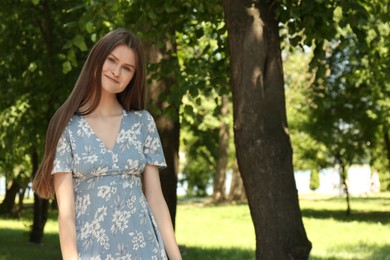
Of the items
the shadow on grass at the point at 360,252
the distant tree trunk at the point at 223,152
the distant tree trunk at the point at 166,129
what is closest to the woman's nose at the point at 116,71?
the distant tree trunk at the point at 166,129

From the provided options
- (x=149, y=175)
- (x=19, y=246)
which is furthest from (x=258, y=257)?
(x=19, y=246)

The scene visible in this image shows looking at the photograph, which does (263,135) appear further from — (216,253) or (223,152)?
(223,152)

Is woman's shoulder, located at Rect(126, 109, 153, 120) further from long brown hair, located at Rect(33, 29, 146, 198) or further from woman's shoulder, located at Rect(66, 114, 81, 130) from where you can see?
woman's shoulder, located at Rect(66, 114, 81, 130)

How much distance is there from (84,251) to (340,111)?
28227 millimetres

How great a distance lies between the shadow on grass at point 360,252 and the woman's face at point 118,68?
13.5m

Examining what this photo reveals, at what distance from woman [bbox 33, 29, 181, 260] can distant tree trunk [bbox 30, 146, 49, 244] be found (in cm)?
1429

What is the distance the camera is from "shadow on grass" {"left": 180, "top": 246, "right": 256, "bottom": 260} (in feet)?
58.6

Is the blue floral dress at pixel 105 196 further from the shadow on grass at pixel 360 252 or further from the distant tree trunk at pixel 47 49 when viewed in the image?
the shadow on grass at pixel 360 252

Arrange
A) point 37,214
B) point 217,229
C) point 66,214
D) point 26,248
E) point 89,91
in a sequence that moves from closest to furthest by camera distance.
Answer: point 66,214
point 89,91
point 26,248
point 37,214
point 217,229

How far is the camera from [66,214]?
13.2ft

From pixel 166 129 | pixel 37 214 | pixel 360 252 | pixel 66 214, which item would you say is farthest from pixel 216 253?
pixel 66 214

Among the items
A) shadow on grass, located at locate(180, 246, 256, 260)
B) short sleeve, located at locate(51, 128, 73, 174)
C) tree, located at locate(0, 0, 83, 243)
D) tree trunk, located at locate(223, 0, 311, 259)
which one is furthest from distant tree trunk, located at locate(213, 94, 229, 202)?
short sleeve, located at locate(51, 128, 73, 174)

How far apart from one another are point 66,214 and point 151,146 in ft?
1.70

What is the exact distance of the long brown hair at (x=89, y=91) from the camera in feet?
13.4
